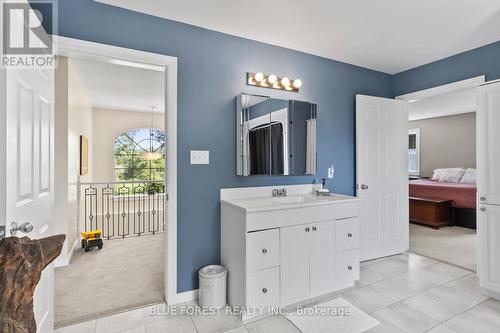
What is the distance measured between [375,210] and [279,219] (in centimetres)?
181

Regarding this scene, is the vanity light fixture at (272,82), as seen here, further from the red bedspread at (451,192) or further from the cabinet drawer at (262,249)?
the red bedspread at (451,192)

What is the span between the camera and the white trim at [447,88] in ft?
9.26

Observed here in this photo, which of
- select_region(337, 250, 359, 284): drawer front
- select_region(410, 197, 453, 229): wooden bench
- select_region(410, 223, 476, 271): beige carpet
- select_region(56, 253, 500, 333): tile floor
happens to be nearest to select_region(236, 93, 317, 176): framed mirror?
select_region(337, 250, 359, 284): drawer front

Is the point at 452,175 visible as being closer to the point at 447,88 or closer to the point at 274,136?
the point at 447,88

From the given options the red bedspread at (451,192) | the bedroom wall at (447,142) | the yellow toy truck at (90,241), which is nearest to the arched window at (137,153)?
the yellow toy truck at (90,241)

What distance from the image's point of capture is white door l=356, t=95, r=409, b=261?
326cm

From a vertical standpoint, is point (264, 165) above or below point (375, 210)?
above

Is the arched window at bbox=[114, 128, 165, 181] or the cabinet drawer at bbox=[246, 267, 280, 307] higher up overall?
the arched window at bbox=[114, 128, 165, 181]

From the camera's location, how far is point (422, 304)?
2.27 metres

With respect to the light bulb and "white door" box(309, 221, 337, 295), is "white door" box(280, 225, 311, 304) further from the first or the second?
the light bulb

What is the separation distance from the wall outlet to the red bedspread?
4971mm

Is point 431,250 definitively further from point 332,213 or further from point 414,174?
point 414,174

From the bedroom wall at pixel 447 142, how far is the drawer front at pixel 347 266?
596 centimetres

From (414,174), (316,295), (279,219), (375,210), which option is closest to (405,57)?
(375,210)
